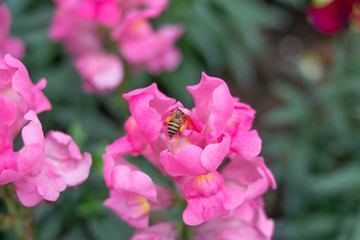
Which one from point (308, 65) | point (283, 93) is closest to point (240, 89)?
point (308, 65)

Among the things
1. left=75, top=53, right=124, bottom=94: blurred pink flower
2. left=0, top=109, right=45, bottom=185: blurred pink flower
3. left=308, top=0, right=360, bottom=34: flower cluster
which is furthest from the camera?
left=308, top=0, right=360, bottom=34: flower cluster

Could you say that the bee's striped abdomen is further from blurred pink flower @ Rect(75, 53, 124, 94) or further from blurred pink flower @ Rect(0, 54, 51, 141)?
blurred pink flower @ Rect(75, 53, 124, 94)

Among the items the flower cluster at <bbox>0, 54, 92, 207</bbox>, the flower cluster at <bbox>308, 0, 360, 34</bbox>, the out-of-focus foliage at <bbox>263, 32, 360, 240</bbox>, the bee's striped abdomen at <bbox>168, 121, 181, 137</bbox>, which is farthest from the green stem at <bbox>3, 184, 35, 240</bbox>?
the flower cluster at <bbox>308, 0, 360, 34</bbox>

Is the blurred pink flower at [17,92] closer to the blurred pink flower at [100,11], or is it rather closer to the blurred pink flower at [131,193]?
the blurred pink flower at [131,193]

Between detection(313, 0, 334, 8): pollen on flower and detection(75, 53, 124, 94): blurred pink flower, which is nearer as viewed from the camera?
detection(75, 53, 124, 94): blurred pink flower

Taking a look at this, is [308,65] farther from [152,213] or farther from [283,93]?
[152,213]

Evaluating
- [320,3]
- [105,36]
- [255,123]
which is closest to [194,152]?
[105,36]

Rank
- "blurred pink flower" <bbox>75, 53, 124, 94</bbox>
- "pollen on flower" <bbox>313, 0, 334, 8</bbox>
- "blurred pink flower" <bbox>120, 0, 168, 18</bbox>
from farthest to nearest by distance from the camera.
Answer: "pollen on flower" <bbox>313, 0, 334, 8</bbox> < "blurred pink flower" <bbox>75, 53, 124, 94</bbox> < "blurred pink flower" <bbox>120, 0, 168, 18</bbox>

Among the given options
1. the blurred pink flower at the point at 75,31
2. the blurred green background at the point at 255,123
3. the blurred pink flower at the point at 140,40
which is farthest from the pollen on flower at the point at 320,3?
the blurred pink flower at the point at 75,31
